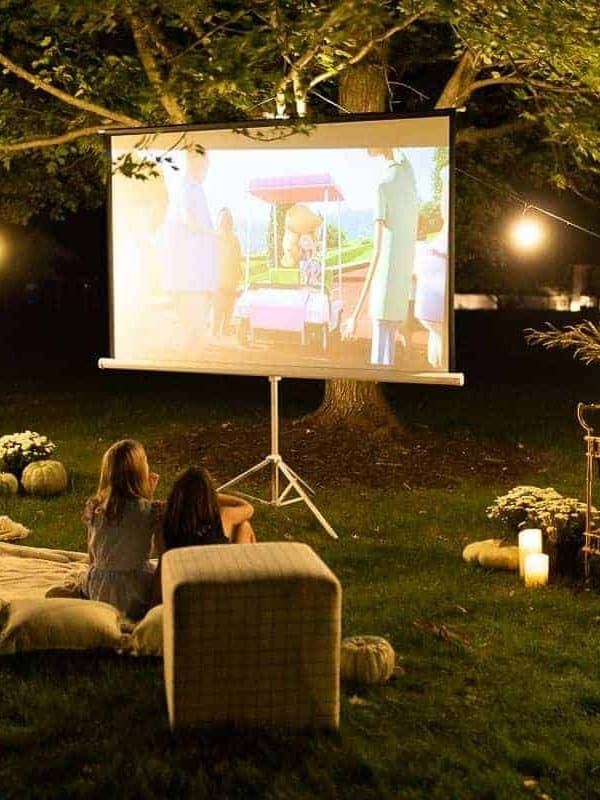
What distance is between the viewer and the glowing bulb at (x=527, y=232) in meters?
9.58

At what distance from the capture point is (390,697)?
189 inches

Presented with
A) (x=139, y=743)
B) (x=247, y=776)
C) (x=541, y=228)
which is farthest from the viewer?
(x=541, y=228)

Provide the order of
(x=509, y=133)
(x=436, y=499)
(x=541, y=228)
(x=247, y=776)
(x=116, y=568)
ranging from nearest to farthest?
(x=247, y=776) → (x=116, y=568) → (x=436, y=499) → (x=541, y=228) → (x=509, y=133)

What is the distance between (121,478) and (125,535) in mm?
273

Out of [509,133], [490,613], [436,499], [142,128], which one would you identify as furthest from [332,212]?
[509,133]

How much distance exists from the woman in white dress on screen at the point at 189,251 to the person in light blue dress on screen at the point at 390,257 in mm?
1176

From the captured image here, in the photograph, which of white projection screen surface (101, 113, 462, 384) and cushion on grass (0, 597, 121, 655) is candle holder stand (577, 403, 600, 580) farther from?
cushion on grass (0, 597, 121, 655)

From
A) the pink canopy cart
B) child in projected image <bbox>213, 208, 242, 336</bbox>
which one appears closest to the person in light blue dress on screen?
the pink canopy cart

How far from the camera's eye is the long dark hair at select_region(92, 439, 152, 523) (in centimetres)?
546

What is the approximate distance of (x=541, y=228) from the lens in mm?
10195

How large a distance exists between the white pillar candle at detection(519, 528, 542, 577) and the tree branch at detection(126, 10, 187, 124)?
12.5 ft

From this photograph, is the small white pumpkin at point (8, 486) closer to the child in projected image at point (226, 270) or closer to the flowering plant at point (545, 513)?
the child in projected image at point (226, 270)

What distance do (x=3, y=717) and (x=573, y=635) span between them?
279cm

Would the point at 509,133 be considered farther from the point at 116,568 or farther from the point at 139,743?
the point at 139,743
